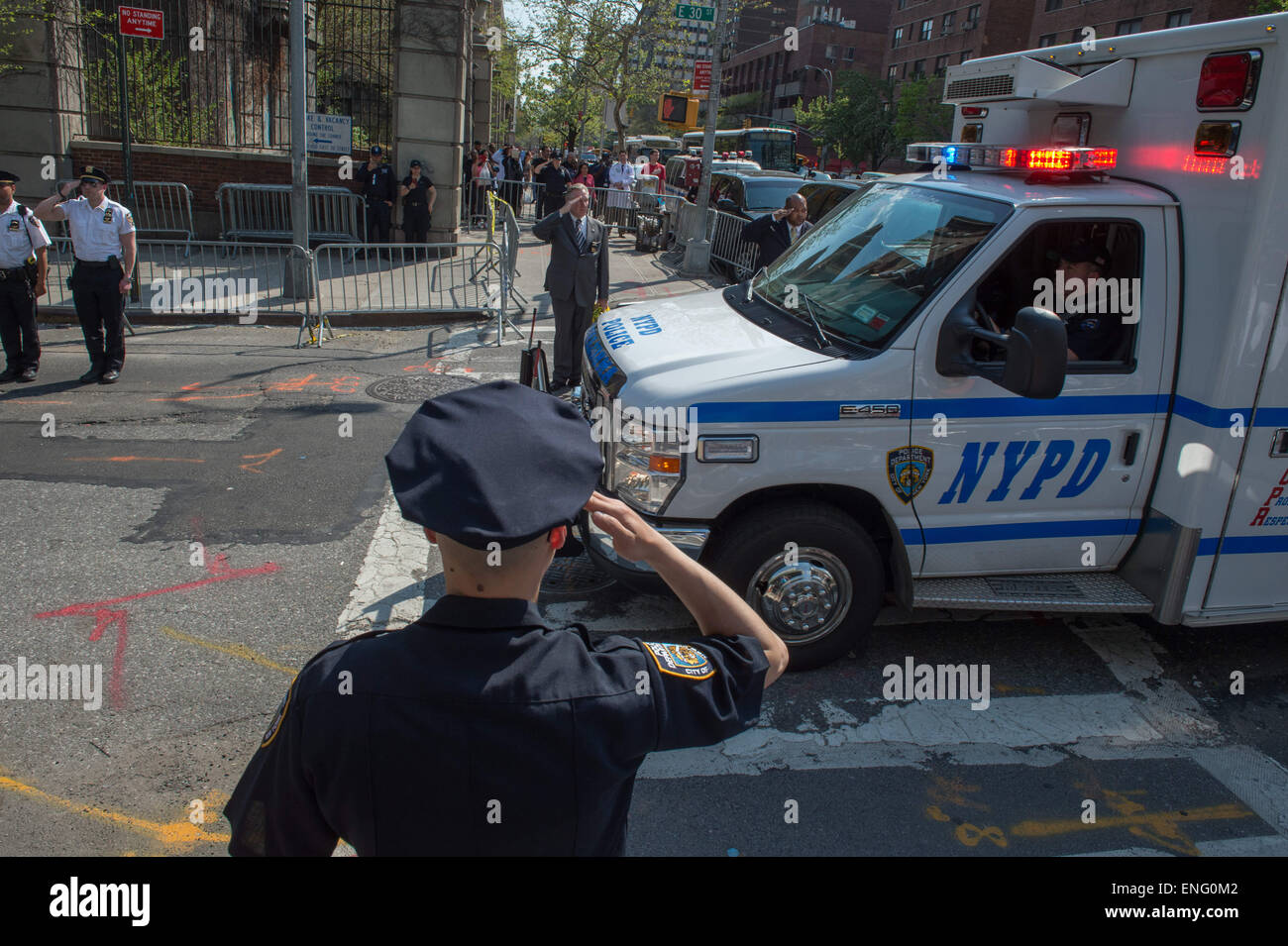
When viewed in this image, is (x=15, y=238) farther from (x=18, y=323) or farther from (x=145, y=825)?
(x=145, y=825)

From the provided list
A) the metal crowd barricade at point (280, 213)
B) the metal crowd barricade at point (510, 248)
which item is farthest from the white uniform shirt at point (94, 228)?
the metal crowd barricade at point (280, 213)

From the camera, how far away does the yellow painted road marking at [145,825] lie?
136 inches

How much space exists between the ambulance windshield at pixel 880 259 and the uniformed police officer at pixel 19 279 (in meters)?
6.98

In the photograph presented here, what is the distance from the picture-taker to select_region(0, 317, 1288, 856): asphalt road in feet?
12.0

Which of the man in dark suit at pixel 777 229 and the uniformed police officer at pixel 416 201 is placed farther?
the uniformed police officer at pixel 416 201

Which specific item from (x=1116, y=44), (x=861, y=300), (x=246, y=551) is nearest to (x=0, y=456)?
(x=246, y=551)

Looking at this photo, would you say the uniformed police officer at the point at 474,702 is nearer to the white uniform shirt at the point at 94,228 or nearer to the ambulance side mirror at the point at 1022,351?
the ambulance side mirror at the point at 1022,351

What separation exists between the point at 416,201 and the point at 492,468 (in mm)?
16353

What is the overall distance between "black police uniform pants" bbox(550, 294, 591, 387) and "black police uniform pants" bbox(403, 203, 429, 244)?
8.45 m
